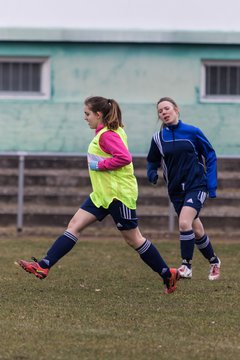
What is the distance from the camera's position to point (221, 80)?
1775 cm

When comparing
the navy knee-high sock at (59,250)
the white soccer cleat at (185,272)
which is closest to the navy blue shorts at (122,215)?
the navy knee-high sock at (59,250)

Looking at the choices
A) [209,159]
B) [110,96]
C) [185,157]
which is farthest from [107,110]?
[110,96]

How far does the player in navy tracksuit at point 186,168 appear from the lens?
10.5m

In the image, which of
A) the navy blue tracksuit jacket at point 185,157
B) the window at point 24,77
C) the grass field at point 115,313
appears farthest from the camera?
the window at point 24,77

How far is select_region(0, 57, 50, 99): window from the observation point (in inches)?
689

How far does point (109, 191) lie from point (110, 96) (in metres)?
7.73

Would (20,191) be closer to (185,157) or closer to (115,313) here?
(185,157)

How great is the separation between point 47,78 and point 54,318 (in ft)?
31.2

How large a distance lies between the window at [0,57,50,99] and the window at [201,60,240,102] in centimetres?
257

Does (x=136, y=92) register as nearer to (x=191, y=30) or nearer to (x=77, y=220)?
(x=191, y=30)

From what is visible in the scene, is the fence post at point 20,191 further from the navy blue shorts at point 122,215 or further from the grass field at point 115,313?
the navy blue shorts at point 122,215

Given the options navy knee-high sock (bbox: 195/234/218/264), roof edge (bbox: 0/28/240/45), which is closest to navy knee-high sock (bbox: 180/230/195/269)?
navy knee-high sock (bbox: 195/234/218/264)

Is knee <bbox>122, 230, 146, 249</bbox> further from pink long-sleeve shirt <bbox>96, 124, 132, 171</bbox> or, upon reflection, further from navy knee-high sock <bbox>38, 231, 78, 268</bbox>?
pink long-sleeve shirt <bbox>96, 124, 132, 171</bbox>

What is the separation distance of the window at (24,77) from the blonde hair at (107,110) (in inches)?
304
